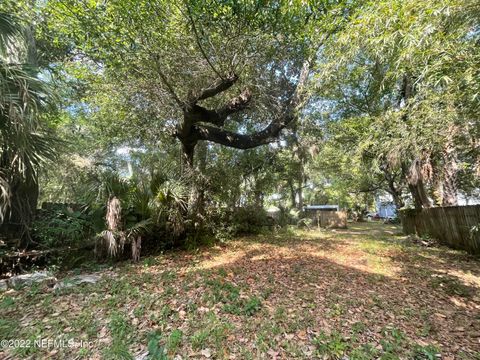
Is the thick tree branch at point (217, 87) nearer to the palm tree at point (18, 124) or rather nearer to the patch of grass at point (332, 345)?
the palm tree at point (18, 124)

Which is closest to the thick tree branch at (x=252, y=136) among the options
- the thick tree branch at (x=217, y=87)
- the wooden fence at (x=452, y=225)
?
the thick tree branch at (x=217, y=87)

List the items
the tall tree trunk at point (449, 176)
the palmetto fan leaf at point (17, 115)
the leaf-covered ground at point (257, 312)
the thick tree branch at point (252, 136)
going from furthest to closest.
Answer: the thick tree branch at point (252, 136) < the tall tree trunk at point (449, 176) < the palmetto fan leaf at point (17, 115) < the leaf-covered ground at point (257, 312)

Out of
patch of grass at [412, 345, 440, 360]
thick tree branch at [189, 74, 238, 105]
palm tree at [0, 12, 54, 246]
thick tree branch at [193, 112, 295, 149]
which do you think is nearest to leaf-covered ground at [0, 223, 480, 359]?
patch of grass at [412, 345, 440, 360]

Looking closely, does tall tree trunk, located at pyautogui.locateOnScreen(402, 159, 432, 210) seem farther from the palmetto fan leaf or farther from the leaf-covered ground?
the palmetto fan leaf

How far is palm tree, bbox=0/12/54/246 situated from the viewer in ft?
9.76

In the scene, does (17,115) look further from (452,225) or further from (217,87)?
(452,225)

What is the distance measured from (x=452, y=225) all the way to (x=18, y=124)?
28.2 feet

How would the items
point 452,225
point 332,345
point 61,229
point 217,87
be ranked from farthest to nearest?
1. point 452,225
2. point 217,87
3. point 61,229
4. point 332,345

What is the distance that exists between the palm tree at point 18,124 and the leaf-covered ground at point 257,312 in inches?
62.1

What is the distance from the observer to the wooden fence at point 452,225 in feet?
16.8

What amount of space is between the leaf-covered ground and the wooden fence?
2.95ft

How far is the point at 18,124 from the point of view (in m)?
3.04

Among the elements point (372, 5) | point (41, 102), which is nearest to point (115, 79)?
point (41, 102)

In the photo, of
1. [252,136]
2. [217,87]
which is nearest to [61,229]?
[217,87]
